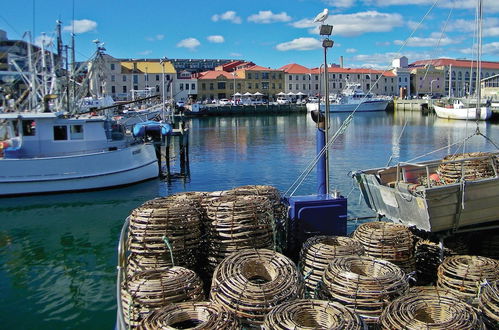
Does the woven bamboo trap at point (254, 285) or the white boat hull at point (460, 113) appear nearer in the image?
the woven bamboo trap at point (254, 285)

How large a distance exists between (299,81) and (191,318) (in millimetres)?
107037

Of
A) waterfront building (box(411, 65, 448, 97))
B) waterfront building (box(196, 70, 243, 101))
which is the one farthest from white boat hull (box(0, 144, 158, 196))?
waterfront building (box(411, 65, 448, 97))

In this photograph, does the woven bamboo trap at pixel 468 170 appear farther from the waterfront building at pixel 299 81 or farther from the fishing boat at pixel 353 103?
the waterfront building at pixel 299 81

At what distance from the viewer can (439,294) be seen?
15.1ft

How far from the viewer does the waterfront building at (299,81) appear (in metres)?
107

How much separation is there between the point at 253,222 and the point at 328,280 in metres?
1.27

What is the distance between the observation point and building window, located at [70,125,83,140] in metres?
21.0

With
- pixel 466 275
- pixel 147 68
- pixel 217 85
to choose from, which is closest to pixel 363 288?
pixel 466 275

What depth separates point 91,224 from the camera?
52.3 ft

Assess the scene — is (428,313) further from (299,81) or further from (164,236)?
(299,81)

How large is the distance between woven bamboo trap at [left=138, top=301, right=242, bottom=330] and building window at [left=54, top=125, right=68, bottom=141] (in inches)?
728

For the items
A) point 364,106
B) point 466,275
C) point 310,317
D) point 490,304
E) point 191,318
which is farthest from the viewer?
point 364,106

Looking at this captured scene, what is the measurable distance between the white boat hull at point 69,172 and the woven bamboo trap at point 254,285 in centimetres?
1708

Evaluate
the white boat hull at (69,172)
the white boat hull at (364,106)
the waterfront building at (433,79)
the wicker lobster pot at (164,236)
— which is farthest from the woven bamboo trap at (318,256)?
the waterfront building at (433,79)
